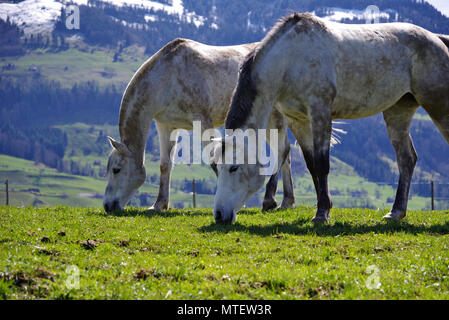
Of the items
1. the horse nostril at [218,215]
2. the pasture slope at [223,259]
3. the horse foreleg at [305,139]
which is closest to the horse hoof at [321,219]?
the pasture slope at [223,259]

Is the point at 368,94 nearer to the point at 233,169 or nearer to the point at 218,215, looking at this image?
the point at 233,169

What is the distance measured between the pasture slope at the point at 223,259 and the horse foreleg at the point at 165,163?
4.07 meters

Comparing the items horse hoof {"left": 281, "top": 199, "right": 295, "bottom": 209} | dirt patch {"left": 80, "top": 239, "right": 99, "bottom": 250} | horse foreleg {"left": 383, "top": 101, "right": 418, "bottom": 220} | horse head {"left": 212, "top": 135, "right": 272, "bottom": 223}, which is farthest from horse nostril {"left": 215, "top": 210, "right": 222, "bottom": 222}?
horse hoof {"left": 281, "top": 199, "right": 295, "bottom": 209}

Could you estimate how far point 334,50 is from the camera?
12.7 meters

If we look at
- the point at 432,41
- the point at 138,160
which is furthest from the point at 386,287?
the point at 138,160

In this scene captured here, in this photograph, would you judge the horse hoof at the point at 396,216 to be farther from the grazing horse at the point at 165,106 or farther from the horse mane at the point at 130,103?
the horse mane at the point at 130,103

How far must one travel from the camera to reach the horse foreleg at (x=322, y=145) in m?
12.1

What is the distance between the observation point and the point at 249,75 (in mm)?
12328

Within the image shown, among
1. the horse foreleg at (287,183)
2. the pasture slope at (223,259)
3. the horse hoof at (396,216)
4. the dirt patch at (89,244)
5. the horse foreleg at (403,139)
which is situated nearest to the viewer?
the pasture slope at (223,259)

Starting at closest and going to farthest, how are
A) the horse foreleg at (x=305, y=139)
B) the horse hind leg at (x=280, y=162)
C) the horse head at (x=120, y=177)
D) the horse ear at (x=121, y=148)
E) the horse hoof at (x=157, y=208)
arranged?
1. the horse foreleg at (x=305, y=139)
2. the horse ear at (x=121, y=148)
3. the horse head at (x=120, y=177)
4. the horse hind leg at (x=280, y=162)
5. the horse hoof at (x=157, y=208)

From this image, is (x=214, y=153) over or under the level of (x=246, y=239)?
over

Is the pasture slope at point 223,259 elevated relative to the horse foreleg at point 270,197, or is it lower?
elevated

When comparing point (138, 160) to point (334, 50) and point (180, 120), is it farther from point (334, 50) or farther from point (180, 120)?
point (334, 50)

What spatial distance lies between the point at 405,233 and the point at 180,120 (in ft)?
26.2
